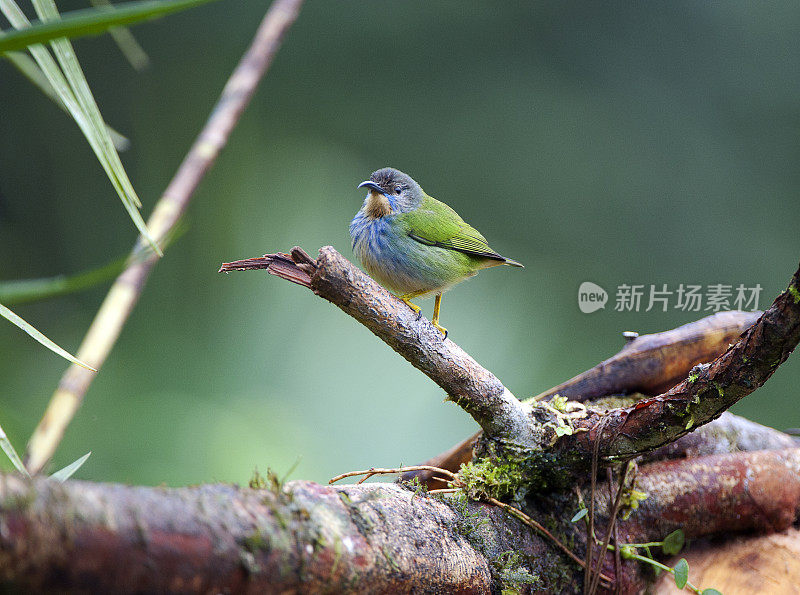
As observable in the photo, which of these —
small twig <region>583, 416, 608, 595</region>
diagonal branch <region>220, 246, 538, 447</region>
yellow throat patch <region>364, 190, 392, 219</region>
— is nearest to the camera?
diagonal branch <region>220, 246, 538, 447</region>

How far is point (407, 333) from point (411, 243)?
3.00ft

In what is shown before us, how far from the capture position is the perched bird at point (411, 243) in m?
2.47

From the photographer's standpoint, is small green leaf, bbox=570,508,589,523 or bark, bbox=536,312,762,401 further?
bark, bbox=536,312,762,401

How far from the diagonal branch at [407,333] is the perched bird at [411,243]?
674mm

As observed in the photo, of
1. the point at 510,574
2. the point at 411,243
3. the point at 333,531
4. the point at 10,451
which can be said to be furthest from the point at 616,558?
the point at 10,451

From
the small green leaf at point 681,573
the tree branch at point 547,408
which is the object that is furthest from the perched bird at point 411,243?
the small green leaf at point 681,573

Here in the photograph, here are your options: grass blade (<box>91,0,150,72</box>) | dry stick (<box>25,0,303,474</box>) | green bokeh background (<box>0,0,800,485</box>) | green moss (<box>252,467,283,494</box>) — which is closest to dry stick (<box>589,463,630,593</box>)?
green moss (<box>252,467,283,494</box>)

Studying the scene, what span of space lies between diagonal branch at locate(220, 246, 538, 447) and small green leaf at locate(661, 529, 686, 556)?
49 cm

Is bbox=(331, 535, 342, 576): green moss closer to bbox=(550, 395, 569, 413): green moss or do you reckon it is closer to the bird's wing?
bbox=(550, 395, 569, 413): green moss

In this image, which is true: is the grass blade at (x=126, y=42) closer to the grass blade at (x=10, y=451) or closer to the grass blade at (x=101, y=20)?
the grass blade at (x=101, y=20)

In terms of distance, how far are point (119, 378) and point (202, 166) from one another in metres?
1.92

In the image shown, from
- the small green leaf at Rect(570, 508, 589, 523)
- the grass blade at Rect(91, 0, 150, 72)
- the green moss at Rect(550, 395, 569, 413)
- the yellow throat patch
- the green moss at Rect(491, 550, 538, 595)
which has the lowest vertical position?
the green moss at Rect(491, 550, 538, 595)

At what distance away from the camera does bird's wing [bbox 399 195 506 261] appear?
2576 millimetres

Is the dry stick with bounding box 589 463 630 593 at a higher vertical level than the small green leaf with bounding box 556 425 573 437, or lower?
lower
